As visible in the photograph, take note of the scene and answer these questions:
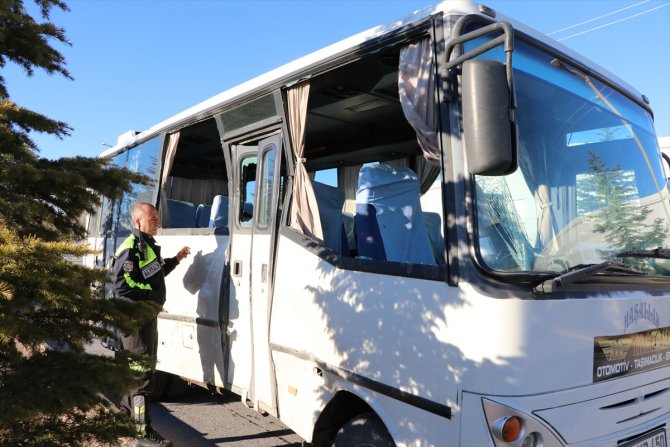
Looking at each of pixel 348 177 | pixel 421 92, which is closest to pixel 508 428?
pixel 421 92

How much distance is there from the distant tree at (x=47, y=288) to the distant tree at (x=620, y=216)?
8.53ft

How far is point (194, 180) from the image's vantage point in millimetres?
7191

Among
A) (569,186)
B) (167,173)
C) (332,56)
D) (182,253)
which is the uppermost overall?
(332,56)

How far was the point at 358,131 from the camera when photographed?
5984 millimetres

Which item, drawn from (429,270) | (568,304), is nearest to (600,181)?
(568,304)

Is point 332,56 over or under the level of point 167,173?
over

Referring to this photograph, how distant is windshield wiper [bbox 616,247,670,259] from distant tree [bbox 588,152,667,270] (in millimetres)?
24

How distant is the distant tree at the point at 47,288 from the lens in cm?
206

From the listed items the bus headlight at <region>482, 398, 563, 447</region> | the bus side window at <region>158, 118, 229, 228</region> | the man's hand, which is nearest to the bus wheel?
the bus headlight at <region>482, 398, 563, 447</region>

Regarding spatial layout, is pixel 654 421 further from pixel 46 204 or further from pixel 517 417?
pixel 46 204

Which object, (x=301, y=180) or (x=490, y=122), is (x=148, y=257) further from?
(x=490, y=122)

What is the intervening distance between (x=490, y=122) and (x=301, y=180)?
1726mm

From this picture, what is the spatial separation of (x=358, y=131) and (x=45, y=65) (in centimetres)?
378

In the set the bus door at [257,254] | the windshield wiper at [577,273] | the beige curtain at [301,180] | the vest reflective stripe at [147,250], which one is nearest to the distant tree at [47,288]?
the beige curtain at [301,180]
